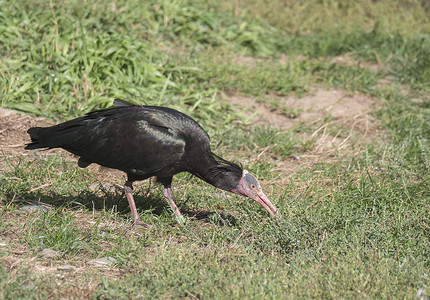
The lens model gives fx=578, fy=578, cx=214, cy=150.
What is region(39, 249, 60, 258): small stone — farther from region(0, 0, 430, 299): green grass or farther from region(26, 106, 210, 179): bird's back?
region(26, 106, 210, 179): bird's back

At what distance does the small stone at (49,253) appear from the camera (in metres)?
4.40

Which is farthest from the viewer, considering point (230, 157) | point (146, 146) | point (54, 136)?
point (230, 157)

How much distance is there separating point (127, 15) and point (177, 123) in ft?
13.0

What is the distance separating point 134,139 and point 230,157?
1.83 metres

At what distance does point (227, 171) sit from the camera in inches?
208

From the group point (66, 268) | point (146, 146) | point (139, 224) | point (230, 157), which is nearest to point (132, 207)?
point (139, 224)

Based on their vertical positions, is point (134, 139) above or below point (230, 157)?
above

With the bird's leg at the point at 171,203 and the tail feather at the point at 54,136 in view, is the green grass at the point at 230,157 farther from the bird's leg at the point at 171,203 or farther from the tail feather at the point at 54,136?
the tail feather at the point at 54,136

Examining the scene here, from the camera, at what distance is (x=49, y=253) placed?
4.42 meters

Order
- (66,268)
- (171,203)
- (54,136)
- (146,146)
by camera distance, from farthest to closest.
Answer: (171,203) → (54,136) → (146,146) → (66,268)

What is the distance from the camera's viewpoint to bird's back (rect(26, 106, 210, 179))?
5.10m

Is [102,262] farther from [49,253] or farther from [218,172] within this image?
[218,172]

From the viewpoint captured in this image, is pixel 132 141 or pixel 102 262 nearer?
pixel 102 262

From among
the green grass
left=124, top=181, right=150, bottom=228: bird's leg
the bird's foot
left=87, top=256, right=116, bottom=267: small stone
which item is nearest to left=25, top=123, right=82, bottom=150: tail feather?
the green grass
